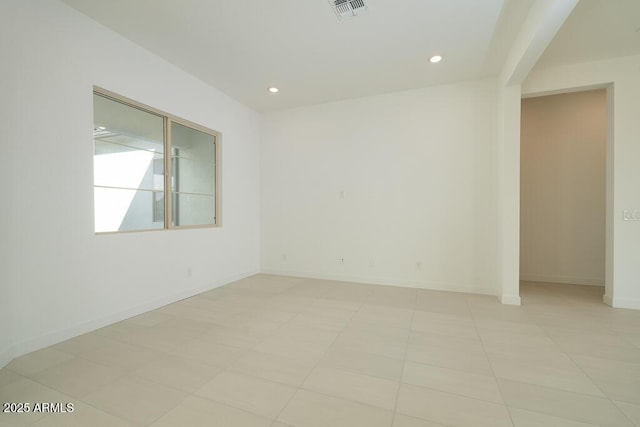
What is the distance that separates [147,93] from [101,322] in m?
2.57

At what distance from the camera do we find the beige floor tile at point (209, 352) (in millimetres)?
2029

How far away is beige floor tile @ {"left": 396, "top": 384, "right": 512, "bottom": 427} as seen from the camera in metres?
1.42

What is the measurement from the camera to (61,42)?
2340 mm

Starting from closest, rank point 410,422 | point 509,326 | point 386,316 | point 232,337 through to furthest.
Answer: point 410,422, point 232,337, point 509,326, point 386,316

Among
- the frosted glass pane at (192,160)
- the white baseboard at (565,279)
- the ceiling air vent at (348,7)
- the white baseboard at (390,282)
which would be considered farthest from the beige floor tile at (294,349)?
the white baseboard at (565,279)

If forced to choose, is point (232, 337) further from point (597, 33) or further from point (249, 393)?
point (597, 33)

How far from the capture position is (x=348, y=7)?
240 cm

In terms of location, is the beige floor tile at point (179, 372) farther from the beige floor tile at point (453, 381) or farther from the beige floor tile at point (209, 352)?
the beige floor tile at point (453, 381)

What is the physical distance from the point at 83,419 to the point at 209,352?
81 centimetres

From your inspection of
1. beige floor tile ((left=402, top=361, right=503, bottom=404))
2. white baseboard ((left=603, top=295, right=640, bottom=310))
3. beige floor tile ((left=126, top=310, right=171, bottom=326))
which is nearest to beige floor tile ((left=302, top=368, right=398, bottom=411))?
beige floor tile ((left=402, top=361, right=503, bottom=404))

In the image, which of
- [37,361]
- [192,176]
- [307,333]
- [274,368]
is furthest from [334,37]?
[37,361]

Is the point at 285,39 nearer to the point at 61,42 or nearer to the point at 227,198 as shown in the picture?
the point at 61,42

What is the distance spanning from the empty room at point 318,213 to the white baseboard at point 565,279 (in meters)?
0.03

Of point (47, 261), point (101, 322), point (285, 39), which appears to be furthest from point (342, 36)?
point (101, 322)
